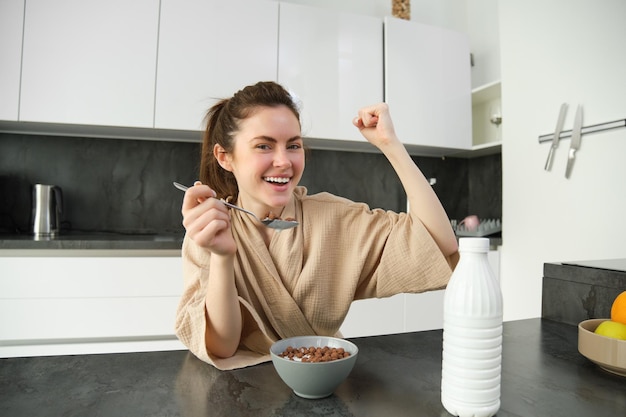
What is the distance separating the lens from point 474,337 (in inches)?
20.4

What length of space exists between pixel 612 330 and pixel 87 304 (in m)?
1.86

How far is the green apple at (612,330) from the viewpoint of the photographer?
70 cm

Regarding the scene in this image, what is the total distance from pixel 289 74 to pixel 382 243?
61.7 inches

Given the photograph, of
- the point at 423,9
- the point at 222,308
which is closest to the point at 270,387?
the point at 222,308

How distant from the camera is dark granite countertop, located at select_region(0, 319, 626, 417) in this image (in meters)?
0.56

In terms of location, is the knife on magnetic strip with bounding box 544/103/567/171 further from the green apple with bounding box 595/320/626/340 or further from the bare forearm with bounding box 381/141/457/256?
the green apple with bounding box 595/320/626/340

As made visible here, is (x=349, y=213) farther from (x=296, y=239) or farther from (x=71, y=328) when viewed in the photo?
(x=71, y=328)

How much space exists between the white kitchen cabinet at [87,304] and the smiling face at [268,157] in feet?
3.44

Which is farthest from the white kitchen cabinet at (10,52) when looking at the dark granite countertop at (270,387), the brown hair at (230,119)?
the dark granite countertop at (270,387)

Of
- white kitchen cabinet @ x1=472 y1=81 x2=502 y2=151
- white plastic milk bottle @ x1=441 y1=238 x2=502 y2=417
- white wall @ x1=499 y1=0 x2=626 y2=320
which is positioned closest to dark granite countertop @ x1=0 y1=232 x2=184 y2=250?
white plastic milk bottle @ x1=441 y1=238 x2=502 y2=417

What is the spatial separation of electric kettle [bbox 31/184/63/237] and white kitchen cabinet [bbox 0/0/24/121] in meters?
0.37

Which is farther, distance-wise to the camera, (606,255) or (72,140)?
(72,140)

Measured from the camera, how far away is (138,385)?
2.09ft

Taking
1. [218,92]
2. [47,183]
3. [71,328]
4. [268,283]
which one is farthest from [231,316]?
[47,183]
